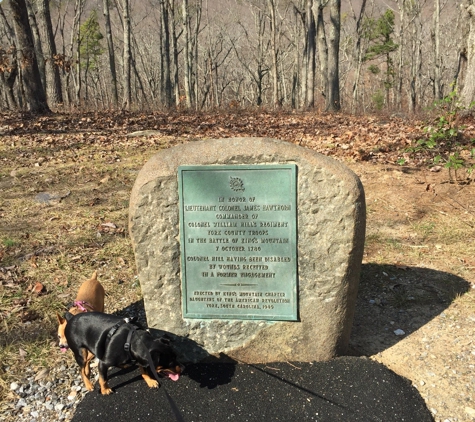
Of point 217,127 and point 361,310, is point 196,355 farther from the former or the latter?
point 217,127

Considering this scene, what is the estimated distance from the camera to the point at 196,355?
328 cm

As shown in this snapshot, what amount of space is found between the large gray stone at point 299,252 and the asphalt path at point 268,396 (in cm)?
15

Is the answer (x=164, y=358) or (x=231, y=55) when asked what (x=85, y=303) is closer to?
(x=164, y=358)

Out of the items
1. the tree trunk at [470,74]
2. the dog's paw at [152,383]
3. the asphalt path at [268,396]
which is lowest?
the asphalt path at [268,396]

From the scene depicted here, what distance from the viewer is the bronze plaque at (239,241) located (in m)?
2.96

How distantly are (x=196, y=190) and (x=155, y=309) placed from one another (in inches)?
38.9

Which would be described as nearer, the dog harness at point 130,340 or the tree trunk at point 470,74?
the dog harness at point 130,340

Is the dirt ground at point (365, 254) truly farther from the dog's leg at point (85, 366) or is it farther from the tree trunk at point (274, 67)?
the tree trunk at point (274, 67)

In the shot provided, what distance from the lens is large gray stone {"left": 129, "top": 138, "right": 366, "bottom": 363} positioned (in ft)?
9.48

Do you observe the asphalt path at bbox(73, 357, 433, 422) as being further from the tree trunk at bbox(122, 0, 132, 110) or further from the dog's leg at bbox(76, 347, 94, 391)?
the tree trunk at bbox(122, 0, 132, 110)

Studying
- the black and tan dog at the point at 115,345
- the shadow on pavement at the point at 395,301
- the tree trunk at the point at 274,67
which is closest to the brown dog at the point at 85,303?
the black and tan dog at the point at 115,345

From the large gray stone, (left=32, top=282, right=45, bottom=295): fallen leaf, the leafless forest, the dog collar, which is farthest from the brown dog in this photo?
the leafless forest

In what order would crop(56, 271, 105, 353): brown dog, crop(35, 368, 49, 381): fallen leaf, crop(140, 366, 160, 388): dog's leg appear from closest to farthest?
crop(140, 366, 160, 388): dog's leg, crop(56, 271, 105, 353): brown dog, crop(35, 368, 49, 381): fallen leaf

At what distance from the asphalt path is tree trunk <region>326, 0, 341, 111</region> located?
15519mm
